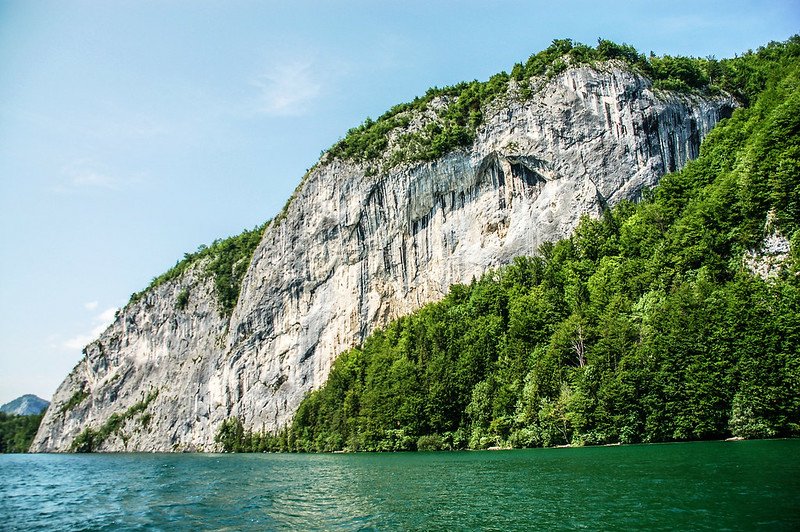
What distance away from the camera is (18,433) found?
166 m

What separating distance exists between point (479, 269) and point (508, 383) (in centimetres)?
2689

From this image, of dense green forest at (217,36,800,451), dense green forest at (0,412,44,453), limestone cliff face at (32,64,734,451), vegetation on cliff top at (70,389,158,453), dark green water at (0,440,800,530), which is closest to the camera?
dark green water at (0,440,800,530)

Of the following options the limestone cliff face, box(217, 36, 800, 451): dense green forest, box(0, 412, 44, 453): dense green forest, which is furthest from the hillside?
box(0, 412, 44, 453): dense green forest

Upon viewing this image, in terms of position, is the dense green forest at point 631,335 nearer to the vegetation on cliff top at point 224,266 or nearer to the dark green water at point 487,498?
Answer: the dark green water at point 487,498

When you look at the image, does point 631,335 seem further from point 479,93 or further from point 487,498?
point 479,93

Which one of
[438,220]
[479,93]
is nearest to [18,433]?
[438,220]

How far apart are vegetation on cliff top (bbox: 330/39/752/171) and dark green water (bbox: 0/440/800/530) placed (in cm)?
6391

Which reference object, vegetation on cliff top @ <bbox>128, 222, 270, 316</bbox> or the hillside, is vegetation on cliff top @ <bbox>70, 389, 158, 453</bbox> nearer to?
the hillside

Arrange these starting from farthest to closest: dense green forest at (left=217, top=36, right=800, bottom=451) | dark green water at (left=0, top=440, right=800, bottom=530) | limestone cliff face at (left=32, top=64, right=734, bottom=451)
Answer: limestone cliff face at (left=32, top=64, right=734, bottom=451) < dense green forest at (left=217, top=36, right=800, bottom=451) < dark green water at (left=0, top=440, right=800, bottom=530)

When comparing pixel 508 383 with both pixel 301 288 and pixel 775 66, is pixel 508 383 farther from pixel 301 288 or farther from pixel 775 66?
pixel 775 66

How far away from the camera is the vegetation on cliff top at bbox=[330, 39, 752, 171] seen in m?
84.0

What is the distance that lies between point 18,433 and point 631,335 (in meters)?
178

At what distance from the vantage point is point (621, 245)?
66.1 m

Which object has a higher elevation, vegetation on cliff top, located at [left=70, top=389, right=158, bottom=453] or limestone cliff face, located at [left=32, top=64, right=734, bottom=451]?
limestone cliff face, located at [left=32, top=64, right=734, bottom=451]
